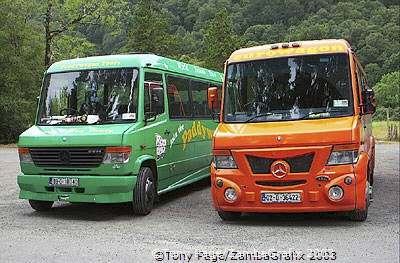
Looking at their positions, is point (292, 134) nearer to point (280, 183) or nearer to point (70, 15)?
point (280, 183)

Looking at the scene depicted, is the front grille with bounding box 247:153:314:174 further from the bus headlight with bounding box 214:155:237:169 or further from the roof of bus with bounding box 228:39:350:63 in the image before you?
the roof of bus with bounding box 228:39:350:63

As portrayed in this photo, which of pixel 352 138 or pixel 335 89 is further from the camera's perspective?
pixel 335 89

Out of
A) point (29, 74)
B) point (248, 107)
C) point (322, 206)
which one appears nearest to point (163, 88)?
point (248, 107)

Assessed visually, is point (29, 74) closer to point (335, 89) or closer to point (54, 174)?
point (54, 174)

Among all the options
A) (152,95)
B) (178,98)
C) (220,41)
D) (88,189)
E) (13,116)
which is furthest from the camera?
(220,41)

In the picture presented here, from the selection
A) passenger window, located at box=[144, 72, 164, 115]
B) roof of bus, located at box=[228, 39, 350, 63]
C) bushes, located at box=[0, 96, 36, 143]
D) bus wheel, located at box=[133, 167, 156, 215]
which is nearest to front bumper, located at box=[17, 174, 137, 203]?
bus wheel, located at box=[133, 167, 156, 215]

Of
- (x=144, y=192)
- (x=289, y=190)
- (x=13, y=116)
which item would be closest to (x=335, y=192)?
(x=289, y=190)

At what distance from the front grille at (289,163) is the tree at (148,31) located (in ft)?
158

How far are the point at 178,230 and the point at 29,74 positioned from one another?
2708 cm

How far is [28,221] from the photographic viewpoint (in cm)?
820

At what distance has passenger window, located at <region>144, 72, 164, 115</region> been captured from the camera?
886 centimetres

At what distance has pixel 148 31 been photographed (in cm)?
5459

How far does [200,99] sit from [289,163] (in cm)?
503

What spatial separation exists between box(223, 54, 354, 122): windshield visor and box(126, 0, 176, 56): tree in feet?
155
